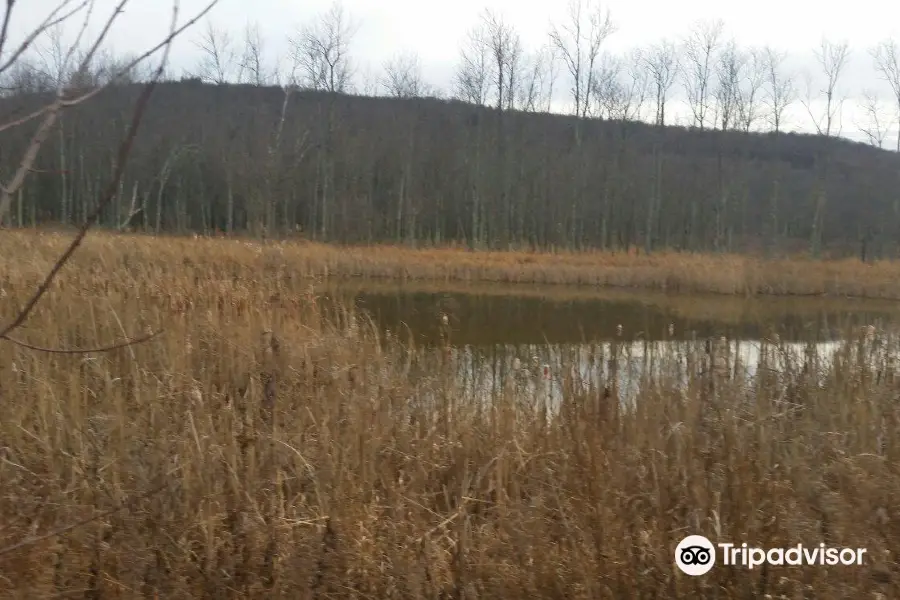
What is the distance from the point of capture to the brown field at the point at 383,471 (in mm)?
2367

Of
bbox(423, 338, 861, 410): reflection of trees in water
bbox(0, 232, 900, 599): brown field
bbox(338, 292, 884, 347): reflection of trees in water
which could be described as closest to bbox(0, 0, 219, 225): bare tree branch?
bbox(0, 232, 900, 599): brown field

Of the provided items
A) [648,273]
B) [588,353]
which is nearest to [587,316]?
[648,273]

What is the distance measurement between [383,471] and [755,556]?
5.89 feet

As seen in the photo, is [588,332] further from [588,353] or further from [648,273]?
[648,273]

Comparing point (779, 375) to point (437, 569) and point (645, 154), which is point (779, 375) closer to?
point (437, 569)

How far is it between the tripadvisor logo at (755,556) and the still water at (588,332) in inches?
61.9

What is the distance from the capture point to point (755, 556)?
2.37 metres

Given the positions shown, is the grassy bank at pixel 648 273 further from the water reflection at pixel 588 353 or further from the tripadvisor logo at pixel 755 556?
the tripadvisor logo at pixel 755 556

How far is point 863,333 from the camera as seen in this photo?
5.52 meters

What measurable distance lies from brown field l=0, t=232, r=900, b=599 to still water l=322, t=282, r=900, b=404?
0.24m

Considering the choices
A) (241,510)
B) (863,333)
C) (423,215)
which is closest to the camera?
(241,510)

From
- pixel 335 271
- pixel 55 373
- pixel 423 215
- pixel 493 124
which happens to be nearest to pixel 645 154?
pixel 493 124

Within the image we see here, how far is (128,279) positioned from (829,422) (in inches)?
230

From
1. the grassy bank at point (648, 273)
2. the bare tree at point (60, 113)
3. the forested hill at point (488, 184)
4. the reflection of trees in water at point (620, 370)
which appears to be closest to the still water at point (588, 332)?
the reflection of trees in water at point (620, 370)
